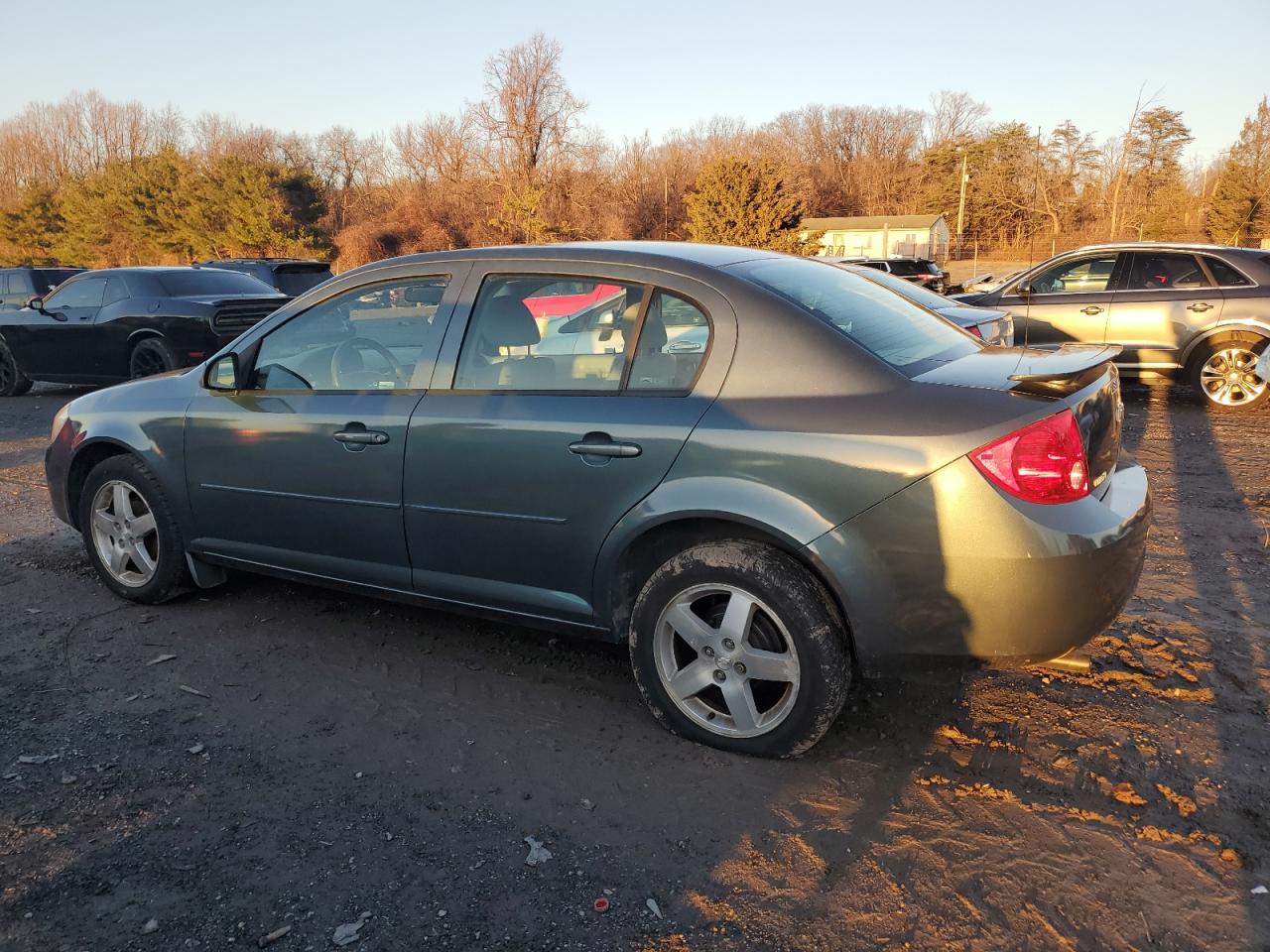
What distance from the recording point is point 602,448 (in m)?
3.15

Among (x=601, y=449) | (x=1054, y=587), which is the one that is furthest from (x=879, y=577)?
(x=601, y=449)

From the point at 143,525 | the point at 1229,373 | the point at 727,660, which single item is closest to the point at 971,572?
the point at 727,660

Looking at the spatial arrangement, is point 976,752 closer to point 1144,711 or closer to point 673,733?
point 1144,711

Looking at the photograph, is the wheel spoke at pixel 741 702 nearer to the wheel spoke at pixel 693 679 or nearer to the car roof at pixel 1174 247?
the wheel spoke at pixel 693 679

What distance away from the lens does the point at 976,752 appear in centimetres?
310

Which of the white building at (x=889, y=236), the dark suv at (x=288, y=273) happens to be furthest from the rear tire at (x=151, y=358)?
the white building at (x=889, y=236)

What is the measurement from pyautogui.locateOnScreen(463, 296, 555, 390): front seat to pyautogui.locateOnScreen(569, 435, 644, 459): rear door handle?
0.36 m

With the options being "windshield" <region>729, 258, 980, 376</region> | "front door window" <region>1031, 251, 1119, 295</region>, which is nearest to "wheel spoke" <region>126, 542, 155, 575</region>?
"windshield" <region>729, 258, 980, 376</region>

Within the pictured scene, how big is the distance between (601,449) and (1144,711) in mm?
2153

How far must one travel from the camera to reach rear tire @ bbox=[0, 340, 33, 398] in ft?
42.9

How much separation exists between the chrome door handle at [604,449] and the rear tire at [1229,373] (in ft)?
28.0

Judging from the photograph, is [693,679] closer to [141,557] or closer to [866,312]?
[866,312]

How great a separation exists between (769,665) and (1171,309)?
27.8ft

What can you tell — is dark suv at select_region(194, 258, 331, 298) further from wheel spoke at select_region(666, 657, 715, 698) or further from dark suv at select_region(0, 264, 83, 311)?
wheel spoke at select_region(666, 657, 715, 698)
